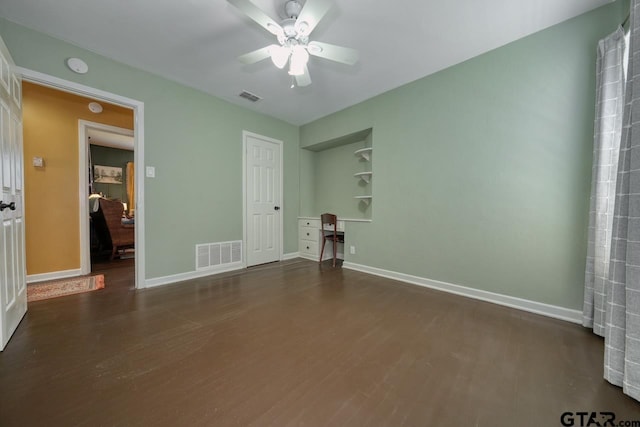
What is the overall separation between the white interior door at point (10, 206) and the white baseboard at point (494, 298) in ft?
11.5

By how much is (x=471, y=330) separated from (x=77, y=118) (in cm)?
541

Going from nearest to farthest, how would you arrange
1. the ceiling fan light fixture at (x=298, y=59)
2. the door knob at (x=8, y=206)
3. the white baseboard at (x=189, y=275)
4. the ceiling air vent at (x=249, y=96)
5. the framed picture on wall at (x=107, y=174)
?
the door knob at (x=8, y=206) < the ceiling fan light fixture at (x=298, y=59) < the white baseboard at (x=189, y=275) < the ceiling air vent at (x=249, y=96) < the framed picture on wall at (x=107, y=174)

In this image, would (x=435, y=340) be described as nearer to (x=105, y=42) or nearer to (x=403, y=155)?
(x=403, y=155)

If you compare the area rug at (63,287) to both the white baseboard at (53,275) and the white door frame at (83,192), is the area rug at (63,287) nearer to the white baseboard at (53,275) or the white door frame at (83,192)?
the white baseboard at (53,275)

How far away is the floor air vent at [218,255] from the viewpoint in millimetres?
3248

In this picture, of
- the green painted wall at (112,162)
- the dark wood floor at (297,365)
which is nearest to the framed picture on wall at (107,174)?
the green painted wall at (112,162)

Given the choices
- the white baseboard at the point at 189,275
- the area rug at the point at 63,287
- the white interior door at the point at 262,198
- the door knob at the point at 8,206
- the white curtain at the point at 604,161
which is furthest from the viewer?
the white interior door at the point at 262,198

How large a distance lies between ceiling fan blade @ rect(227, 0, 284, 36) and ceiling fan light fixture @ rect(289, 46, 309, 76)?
0.60ft

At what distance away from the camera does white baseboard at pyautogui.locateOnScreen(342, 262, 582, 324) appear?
1.98 meters

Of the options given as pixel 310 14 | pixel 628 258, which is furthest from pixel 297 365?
pixel 310 14

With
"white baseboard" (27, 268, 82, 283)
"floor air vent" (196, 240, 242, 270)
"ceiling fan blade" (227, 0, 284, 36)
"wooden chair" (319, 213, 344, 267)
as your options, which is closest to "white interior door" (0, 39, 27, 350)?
"white baseboard" (27, 268, 82, 283)

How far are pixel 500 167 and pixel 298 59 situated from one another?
225cm

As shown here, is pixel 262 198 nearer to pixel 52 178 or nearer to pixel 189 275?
pixel 189 275

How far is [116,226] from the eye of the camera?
4008 millimetres
